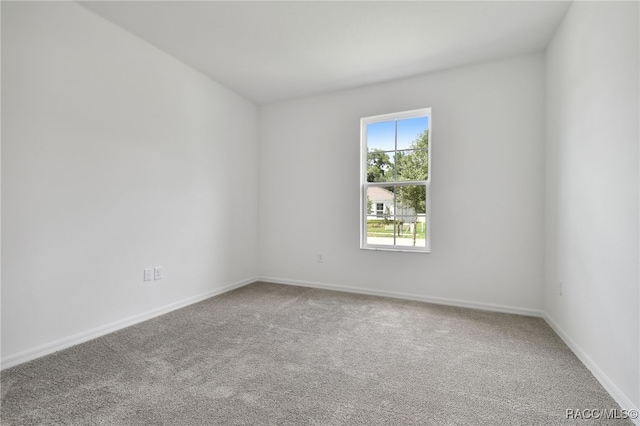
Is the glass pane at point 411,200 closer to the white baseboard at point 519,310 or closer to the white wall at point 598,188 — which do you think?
the white baseboard at point 519,310

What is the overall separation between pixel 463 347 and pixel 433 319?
23.2 inches

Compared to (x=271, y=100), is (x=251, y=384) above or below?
below

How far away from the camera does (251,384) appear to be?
1.73 m

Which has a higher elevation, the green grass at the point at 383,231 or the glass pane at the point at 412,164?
the glass pane at the point at 412,164

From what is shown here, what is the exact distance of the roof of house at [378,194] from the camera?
12.1ft

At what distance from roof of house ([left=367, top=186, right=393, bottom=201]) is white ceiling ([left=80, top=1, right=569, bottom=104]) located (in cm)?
131

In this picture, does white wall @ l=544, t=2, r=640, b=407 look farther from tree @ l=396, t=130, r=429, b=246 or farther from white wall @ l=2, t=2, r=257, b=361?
white wall @ l=2, t=2, r=257, b=361

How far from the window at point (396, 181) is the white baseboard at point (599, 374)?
1392mm

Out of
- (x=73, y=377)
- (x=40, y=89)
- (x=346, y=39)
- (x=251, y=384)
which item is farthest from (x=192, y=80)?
(x=251, y=384)

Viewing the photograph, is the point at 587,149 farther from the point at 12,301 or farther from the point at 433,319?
the point at 12,301

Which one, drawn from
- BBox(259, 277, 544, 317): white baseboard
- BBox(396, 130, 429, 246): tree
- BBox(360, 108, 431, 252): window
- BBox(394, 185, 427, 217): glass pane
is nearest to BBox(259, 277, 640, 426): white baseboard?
BBox(259, 277, 544, 317): white baseboard

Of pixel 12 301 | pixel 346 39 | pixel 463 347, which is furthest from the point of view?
pixel 346 39

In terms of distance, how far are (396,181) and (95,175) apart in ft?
9.81

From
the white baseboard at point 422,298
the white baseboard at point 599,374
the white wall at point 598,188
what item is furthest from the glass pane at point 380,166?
the white baseboard at point 599,374
